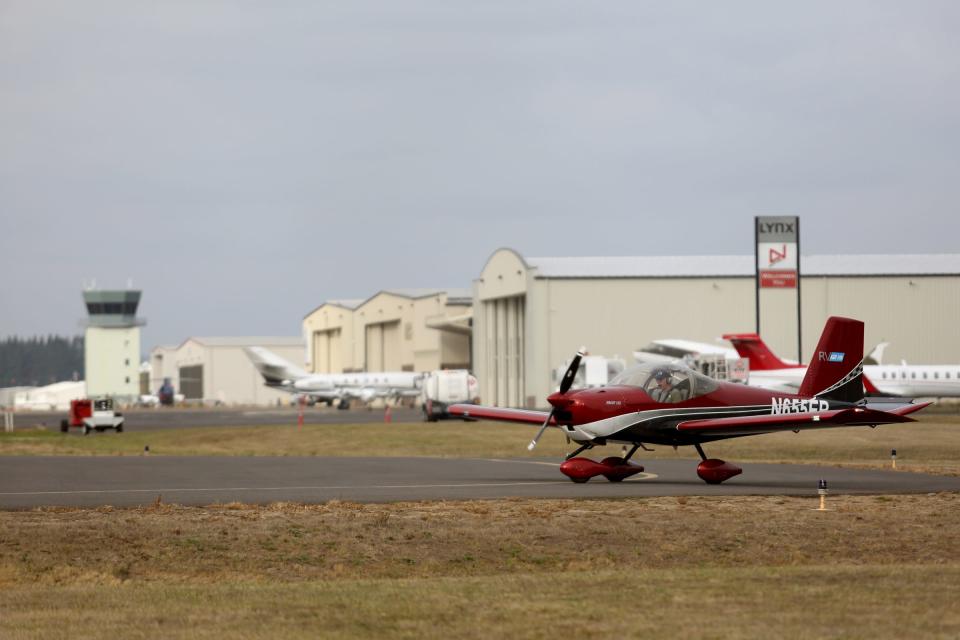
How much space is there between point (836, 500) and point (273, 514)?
27.6ft

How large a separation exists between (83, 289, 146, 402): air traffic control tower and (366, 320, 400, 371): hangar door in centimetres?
3507

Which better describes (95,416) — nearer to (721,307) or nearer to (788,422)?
(721,307)

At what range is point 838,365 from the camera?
965 inches

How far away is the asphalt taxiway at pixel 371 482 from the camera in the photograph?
21016mm

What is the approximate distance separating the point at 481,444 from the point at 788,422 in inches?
895

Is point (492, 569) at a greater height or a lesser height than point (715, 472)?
lesser

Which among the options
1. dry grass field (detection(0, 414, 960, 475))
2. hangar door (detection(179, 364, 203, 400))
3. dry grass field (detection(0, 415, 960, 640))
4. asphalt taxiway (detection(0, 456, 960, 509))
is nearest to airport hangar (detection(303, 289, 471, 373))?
hangar door (detection(179, 364, 203, 400))

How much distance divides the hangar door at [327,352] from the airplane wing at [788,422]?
129m

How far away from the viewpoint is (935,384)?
2872 inches

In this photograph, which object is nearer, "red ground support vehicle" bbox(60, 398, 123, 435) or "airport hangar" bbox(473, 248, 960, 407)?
"red ground support vehicle" bbox(60, 398, 123, 435)

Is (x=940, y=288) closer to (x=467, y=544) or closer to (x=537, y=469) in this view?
(x=537, y=469)

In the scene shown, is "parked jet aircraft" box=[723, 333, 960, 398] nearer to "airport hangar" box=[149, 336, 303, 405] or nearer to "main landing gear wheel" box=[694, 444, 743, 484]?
"main landing gear wheel" box=[694, 444, 743, 484]

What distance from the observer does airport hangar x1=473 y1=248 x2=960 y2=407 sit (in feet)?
301

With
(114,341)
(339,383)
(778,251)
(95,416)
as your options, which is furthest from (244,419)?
(114,341)
